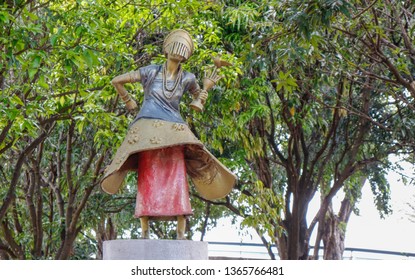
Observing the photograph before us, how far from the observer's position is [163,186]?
709 centimetres

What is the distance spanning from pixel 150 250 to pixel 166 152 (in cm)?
96

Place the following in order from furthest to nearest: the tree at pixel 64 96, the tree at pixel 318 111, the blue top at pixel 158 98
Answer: the tree at pixel 318 111
the tree at pixel 64 96
the blue top at pixel 158 98

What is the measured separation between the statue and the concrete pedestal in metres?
0.39

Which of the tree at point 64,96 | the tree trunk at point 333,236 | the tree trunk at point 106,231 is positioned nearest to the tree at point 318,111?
the tree trunk at point 333,236

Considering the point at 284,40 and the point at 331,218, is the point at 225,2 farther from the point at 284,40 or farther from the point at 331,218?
the point at 331,218

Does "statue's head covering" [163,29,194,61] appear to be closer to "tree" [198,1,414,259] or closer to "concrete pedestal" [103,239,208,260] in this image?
"tree" [198,1,414,259]

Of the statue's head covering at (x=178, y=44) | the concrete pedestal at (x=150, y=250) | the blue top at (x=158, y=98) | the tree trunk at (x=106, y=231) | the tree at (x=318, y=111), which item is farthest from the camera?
the tree trunk at (x=106, y=231)

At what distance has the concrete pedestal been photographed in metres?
6.64

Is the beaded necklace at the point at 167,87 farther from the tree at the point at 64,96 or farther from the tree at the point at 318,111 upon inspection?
the tree at the point at 318,111

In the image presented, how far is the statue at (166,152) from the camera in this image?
23.1 feet

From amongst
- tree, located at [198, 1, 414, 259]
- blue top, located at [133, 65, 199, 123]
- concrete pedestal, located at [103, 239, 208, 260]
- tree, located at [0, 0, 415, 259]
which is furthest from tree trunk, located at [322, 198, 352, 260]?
concrete pedestal, located at [103, 239, 208, 260]

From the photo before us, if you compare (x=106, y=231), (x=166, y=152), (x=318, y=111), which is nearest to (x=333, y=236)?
(x=106, y=231)

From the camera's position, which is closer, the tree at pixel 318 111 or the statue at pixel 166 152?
the statue at pixel 166 152

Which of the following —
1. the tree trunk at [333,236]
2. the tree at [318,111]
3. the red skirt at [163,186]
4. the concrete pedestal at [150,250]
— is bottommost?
the concrete pedestal at [150,250]
